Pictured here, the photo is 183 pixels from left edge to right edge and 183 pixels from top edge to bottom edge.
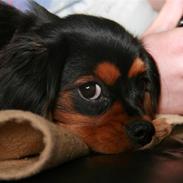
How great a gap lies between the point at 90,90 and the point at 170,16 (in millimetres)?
502

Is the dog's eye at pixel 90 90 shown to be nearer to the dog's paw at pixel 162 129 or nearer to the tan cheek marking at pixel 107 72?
the tan cheek marking at pixel 107 72

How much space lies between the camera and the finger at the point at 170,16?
4.60 feet

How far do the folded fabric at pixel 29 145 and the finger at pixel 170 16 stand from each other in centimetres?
73

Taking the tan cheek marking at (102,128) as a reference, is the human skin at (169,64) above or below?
above

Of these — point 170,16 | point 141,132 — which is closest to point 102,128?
point 141,132

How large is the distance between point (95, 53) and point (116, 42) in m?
0.07

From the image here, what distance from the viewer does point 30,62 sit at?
1014 millimetres

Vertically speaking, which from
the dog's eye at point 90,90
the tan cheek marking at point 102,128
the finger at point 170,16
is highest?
the finger at point 170,16

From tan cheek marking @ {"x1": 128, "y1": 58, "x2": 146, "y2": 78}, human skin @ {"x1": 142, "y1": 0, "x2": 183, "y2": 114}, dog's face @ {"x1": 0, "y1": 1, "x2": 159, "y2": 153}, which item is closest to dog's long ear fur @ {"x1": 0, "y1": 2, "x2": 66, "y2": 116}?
dog's face @ {"x1": 0, "y1": 1, "x2": 159, "y2": 153}

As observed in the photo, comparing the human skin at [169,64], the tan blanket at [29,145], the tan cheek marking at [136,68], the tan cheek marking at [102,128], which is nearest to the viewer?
the tan blanket at [29,145]

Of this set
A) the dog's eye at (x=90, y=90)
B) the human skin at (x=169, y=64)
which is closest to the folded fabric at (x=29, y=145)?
the dog's eye at (x=90, y=90)

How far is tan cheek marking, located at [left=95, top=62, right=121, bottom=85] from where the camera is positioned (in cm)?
101

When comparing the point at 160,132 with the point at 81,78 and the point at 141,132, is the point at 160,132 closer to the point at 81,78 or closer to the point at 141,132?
the point at 141,132

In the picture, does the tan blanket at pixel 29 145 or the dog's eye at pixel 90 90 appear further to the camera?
the dog's eye at pixel 90 90
